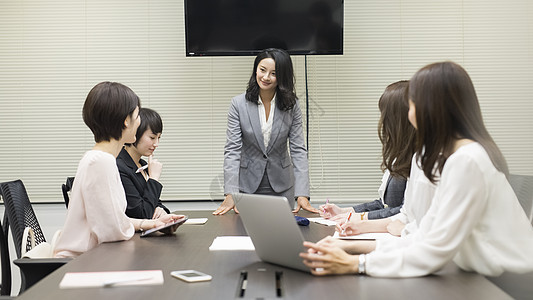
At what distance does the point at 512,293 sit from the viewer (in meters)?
1.61

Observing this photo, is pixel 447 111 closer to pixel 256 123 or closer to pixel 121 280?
pixel 121 280

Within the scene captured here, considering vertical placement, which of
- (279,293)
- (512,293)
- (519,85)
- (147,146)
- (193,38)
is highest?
(193,38)

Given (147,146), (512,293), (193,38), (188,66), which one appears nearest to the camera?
(512,293)

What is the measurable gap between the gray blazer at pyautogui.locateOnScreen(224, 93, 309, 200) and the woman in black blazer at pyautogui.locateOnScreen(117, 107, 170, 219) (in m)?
0.47

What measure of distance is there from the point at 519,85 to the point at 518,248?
3.49 meters

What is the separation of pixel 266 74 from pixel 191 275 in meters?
1.94

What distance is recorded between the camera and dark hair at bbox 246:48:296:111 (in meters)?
3.21

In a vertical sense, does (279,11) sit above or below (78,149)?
above

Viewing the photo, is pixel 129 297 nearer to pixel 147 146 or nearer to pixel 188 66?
pixel 147 146

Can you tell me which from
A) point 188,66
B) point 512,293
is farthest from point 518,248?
point 188,66

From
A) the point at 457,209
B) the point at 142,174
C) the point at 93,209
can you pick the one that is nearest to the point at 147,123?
the point at 142,174

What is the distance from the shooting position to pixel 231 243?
1.93m

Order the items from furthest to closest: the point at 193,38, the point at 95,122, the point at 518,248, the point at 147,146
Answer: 1. the point at 193,38
2. the point at 147,146
3. the point at 95,122
4. the point at 518,248

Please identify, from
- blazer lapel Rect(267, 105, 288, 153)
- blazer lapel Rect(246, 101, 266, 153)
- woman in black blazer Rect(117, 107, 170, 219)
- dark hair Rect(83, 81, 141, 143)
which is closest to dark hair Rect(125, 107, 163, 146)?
woman in black blazer Rect(117, 107, 170, 219)
